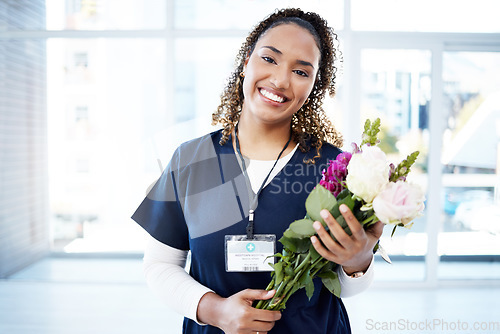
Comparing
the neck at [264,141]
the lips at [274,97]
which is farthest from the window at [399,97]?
the lips at [274,97]

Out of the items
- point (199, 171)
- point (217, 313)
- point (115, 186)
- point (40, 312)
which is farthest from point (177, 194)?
point (115, 186)

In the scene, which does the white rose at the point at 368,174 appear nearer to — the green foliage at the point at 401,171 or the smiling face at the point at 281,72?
the green foliage at the point at 401,171

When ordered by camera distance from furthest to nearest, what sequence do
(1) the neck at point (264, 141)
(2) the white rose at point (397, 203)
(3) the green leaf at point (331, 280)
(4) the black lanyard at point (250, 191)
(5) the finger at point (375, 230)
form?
1. (1) the neck at point (264, 141)
2. (4) the black lanyard at point (250, 191)
3. (3) the green leaf at point (331, 280)
4. (5) the finger at point (375, 230)
5. (2) the white rose at point (397, 203)

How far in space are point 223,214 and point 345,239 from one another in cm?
37

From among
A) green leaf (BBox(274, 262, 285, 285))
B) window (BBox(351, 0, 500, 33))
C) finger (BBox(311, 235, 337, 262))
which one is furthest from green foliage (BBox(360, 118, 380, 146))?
window (BBox(351, 0, 500, 33))

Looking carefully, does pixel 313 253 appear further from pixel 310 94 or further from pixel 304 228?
pixel 310 94

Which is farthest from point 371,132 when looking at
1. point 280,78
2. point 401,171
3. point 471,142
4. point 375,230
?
point 471,142

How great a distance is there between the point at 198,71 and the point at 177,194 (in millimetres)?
3083

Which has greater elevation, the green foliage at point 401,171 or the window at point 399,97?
the window at point 399,97

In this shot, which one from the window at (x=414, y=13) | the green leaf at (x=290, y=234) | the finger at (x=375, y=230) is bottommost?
the green leaf at (x=290, y=234)

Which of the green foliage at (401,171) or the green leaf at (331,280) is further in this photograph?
the green leaf at (331,280)

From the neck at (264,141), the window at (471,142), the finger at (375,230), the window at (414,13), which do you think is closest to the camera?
the finger at (375,230)

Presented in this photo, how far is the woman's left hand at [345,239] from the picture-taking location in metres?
0.68

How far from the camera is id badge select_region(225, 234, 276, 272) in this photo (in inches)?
36.3
